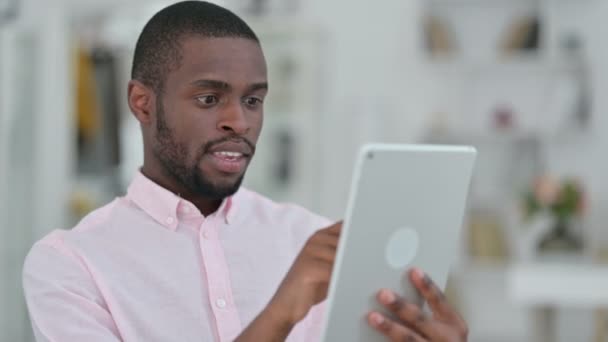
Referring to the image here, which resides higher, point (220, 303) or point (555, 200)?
point (220, 303)

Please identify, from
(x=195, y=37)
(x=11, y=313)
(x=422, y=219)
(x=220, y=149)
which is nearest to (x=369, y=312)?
(x=422, y=219)

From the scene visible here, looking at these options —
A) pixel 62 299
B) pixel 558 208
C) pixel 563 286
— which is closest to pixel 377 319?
pixel 62 299

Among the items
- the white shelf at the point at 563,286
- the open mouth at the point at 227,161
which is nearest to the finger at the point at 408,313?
the open mouth at the point at 227,161

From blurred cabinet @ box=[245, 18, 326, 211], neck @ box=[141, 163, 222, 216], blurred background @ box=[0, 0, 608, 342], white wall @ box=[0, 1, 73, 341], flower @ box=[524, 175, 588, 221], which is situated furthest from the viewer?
blurred cabinet @ box=[245, 18, 326, 211]

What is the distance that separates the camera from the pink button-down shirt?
Result: 1.21 m

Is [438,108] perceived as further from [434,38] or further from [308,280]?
[308,280]

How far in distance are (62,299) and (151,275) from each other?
0.33 feet

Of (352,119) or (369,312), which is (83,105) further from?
(369,312)

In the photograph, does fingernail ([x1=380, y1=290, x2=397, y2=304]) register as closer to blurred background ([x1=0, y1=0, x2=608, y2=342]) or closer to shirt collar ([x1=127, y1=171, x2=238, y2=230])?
shirt collar ([x1=127, y1=171, x2=238, y2=230])

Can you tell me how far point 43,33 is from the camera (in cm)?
423

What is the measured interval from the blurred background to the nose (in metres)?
3.46

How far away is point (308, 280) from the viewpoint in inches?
41.7

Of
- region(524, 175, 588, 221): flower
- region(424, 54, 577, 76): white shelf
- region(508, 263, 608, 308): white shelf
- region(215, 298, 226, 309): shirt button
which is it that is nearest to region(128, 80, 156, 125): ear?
region(215, 298, 226, 309): shirt button

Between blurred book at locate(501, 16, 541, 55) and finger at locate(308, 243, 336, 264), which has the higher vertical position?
blurred book at locate(501, 16, 541, 55)
